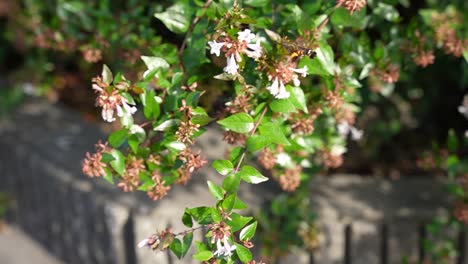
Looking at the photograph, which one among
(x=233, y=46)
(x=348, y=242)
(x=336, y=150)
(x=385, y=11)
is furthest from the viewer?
(x=348, y=242)

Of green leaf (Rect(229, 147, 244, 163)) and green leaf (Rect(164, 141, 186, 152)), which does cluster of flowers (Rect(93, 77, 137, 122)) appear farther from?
green leaf (Rect(229, 147, 244, 163))

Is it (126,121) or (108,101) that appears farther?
(126,121)

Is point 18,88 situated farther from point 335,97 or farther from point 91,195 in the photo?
point 335,97

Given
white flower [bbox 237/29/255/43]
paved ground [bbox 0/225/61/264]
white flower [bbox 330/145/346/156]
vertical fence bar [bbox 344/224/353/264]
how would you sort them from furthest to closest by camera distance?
paved ground [bbox 0/225/61/264] → vertical fence bar [bbox 344/224/353/264] → white flower [bbox 330/145/346/156] → white flower [bbox 237/29/255/43]

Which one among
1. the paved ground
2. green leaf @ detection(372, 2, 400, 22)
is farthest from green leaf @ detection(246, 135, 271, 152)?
the paved ground

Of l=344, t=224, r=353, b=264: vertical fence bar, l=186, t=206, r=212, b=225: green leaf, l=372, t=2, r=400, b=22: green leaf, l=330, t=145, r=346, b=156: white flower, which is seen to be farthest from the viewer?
l=344, t=224, r=353, b=264: vertical fence bar

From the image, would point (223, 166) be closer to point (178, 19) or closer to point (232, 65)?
point (232, 65)

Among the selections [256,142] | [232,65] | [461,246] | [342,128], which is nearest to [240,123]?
[256,142]
